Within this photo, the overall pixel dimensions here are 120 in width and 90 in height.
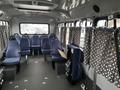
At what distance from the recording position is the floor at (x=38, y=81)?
3.74 metres

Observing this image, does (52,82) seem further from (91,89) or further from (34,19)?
(34,19)

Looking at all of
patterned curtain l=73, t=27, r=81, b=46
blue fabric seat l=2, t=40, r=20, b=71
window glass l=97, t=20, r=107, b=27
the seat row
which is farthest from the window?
window glass l=97, t=20, r=107, b=27

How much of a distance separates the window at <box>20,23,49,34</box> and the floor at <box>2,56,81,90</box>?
3.84 metres

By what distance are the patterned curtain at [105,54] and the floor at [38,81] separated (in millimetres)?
1328

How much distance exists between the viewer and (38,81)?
4145 millimetres

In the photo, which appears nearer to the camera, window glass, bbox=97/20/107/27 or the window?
window glass, bbox=97/20/107/27

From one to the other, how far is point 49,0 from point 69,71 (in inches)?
91.3

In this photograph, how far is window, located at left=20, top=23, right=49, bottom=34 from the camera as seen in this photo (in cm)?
838

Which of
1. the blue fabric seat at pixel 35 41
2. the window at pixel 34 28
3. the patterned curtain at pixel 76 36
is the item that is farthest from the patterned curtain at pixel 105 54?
the window at pixel 34 28

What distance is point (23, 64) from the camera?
231 inches

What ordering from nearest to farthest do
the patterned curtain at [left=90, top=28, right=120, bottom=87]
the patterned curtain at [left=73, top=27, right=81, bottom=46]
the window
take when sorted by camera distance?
the patterned curtain at [left=90, top=28, right=120, bottom=87] < the patterned curtain at [left=73, top=27, right=81, bottom=46] < the window

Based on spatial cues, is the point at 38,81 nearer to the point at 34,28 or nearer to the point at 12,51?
the point at 12,51

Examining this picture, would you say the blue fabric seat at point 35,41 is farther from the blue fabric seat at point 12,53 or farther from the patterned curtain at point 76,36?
the patterned curtain at point 76,36

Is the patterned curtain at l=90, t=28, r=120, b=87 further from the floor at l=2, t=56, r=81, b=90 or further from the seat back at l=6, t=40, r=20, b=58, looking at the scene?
the seat back at l=6, t=40, r=20, b=58
